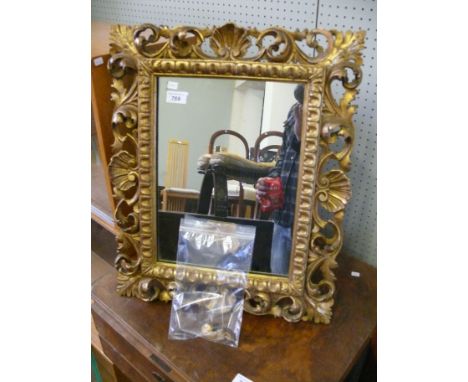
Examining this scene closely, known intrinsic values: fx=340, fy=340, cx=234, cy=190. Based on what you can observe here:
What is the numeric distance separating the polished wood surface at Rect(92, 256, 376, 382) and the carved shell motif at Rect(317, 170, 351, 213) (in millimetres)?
273

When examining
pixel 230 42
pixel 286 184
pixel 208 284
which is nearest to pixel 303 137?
pixel 286 184

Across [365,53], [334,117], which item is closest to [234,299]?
[334,117]

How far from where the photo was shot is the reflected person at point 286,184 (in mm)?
646

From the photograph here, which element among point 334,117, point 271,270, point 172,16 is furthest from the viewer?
point 172,16

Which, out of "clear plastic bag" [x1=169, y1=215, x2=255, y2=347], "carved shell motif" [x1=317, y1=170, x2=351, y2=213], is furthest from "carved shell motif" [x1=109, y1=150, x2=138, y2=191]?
"carved shell motif" [x1=317, y1=170, x2=351, y2=213]

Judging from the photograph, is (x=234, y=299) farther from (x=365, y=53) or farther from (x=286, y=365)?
(x=365, y=53)

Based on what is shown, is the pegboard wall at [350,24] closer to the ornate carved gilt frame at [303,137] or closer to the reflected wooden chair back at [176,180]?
the ornate carved gilt frame at [303,137]

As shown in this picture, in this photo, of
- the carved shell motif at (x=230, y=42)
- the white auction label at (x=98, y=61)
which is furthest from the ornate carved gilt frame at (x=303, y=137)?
the white auction label at (x=98, y=61)

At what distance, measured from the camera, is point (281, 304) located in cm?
75

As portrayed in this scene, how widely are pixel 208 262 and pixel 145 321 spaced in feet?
0.63

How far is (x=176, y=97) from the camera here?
0.68 metres

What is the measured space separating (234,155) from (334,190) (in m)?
0.21

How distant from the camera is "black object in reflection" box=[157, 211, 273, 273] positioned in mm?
720

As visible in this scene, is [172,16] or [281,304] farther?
[172,16]
